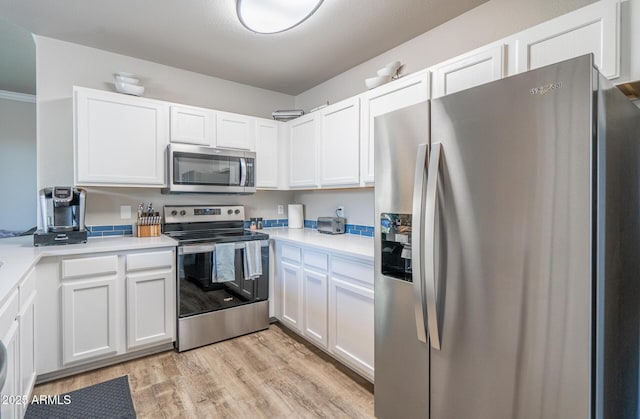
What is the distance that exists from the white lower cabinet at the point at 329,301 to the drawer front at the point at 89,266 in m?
1.30

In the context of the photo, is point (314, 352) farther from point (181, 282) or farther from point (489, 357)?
point (489, 357)

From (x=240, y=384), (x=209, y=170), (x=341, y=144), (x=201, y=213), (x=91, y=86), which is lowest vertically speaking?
(x=240, y=384)

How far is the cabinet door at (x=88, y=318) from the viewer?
210cm

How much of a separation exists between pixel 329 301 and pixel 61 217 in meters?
2.05

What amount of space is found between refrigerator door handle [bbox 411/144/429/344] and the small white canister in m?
2.37

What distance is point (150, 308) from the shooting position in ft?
7.84

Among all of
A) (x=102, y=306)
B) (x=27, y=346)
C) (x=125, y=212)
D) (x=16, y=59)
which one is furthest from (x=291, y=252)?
(x=16, y=59)

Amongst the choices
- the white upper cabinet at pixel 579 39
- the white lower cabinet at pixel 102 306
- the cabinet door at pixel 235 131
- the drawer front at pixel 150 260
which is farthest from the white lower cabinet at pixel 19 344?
the white upper cabinet at pixel 579 39

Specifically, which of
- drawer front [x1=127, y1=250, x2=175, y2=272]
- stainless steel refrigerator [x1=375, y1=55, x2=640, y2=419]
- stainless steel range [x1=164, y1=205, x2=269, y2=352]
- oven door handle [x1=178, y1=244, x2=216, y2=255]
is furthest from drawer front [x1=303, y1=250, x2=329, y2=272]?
drawer front [x1=127, y1=250, x2=175, y2=272]

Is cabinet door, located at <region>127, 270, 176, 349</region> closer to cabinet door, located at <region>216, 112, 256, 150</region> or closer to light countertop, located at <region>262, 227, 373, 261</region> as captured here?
light countertop, located at <region>262, 227, 373, 261</region>

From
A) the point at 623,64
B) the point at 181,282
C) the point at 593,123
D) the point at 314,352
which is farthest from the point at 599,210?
the point at 181,282

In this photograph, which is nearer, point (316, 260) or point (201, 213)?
point (316, 260)

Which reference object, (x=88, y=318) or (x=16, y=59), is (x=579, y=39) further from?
(x=16, y=59)

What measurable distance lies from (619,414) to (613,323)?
386 millimetres
